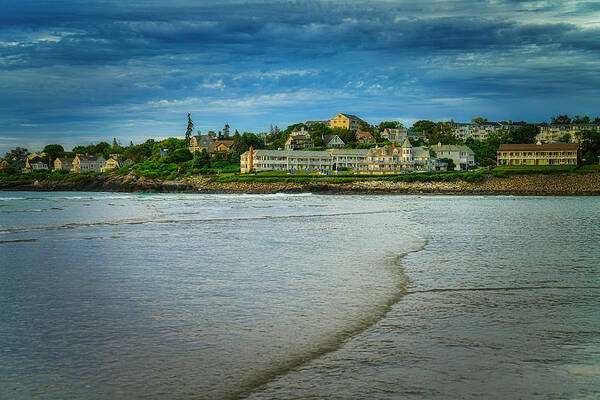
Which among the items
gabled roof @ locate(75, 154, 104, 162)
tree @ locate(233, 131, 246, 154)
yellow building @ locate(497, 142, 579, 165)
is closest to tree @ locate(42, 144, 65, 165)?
gabled roof @ locate(75, 154, 104, 162)

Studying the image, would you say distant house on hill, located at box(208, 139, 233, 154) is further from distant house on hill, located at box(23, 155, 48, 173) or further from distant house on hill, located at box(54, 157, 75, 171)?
distant house on hill, located at box(23, 155, 48, 173)

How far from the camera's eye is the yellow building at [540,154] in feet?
373

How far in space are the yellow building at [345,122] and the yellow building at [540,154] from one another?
53.9 m

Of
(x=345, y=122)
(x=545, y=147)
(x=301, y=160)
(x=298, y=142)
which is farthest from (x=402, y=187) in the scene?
(x=345, y=122)

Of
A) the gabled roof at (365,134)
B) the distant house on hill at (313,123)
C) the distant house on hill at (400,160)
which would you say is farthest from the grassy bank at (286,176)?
the distant house on hill at (313,123)

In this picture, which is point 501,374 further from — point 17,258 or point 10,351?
point 17,258

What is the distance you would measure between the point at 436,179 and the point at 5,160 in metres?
154

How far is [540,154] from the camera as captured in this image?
11638 centimetres

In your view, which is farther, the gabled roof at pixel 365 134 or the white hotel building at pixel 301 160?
the gabled roof at pixel 365 134

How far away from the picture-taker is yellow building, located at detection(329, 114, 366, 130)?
6393 inches

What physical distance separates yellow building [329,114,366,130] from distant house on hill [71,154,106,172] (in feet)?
258

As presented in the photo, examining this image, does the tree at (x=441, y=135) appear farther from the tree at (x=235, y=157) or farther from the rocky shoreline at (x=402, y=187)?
the tree at (x=235, y=157)

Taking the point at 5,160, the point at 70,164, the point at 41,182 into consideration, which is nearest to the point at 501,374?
the point at 41,182

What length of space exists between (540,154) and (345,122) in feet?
210
